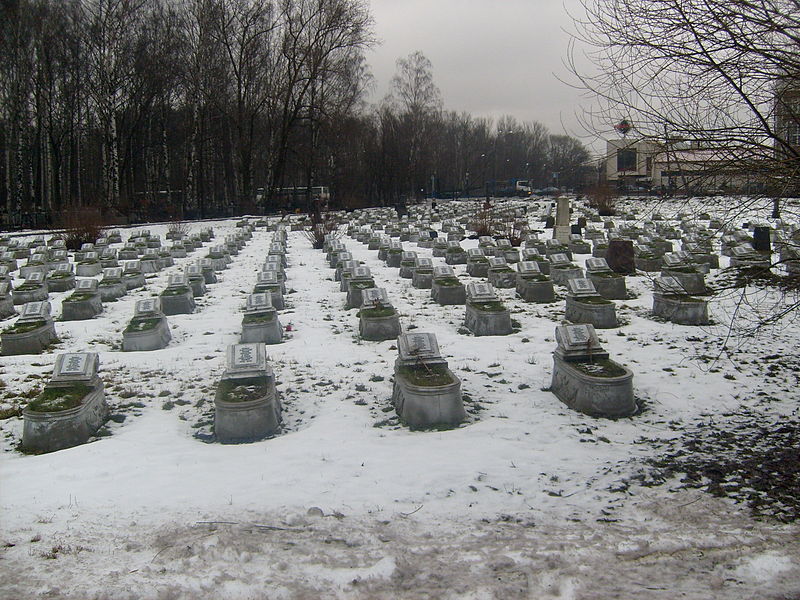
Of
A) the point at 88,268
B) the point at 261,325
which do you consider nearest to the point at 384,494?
the point at 261,325

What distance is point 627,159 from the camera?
5.15m

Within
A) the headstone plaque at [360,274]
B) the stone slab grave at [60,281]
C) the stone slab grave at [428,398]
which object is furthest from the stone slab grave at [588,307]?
the stone slab grave at [60,281]

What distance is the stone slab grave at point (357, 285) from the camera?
11141 mm

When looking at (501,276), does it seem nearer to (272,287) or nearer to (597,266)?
(597,266)

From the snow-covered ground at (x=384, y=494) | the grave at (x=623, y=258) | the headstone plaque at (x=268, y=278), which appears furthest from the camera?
the grave at (x=623, y=258)

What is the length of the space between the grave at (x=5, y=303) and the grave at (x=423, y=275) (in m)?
7.56


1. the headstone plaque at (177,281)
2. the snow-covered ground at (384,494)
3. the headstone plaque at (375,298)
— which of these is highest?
the headstone plaque at (177,281)

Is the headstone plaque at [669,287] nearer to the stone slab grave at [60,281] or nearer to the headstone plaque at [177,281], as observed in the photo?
the headstone plaque at [177,281]

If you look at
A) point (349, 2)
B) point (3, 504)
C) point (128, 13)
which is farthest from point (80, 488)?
point (349, 2)

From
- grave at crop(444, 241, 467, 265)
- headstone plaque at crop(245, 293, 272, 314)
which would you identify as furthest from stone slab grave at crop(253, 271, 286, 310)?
grave at crop(444, 241, 467, 265)

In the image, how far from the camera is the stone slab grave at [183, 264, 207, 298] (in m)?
12.4

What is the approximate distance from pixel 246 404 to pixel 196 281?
24.7ft

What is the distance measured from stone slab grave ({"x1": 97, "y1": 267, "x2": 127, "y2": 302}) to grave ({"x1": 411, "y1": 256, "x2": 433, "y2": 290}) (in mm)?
5949

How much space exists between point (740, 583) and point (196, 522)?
328 cm
